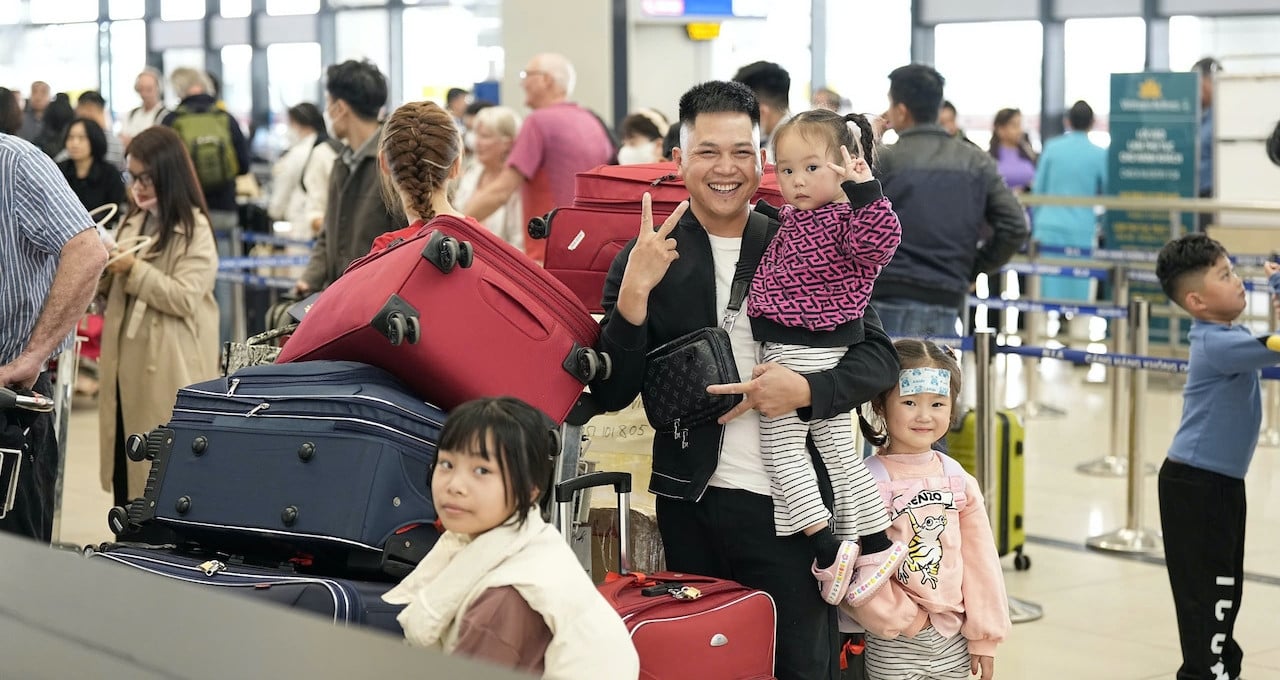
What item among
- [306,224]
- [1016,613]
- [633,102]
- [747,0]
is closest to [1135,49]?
[747,0]

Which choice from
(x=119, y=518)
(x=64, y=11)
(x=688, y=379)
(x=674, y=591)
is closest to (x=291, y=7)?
(x=64, y=11)

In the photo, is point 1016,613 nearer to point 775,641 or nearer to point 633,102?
point 775,641

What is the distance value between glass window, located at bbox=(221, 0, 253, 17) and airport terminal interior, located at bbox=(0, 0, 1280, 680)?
0.04m

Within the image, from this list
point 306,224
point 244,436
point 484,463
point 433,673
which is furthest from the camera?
point 306,224

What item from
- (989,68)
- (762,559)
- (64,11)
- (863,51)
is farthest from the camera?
(64,11)

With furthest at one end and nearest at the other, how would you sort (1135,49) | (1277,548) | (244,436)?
1. (1135,49)
2. (1277,548)
3. (244,436)

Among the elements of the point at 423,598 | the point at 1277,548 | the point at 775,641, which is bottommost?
the point at 1277,548

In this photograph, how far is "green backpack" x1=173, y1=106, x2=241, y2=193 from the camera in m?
10.6

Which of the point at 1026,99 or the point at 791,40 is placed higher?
the point at 791,40

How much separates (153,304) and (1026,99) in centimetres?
1368

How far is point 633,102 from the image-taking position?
11625 millimetres

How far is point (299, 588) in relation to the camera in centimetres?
271

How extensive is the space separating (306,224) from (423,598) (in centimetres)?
803

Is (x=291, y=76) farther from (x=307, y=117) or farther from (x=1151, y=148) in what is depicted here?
(x=1151, y=148)
